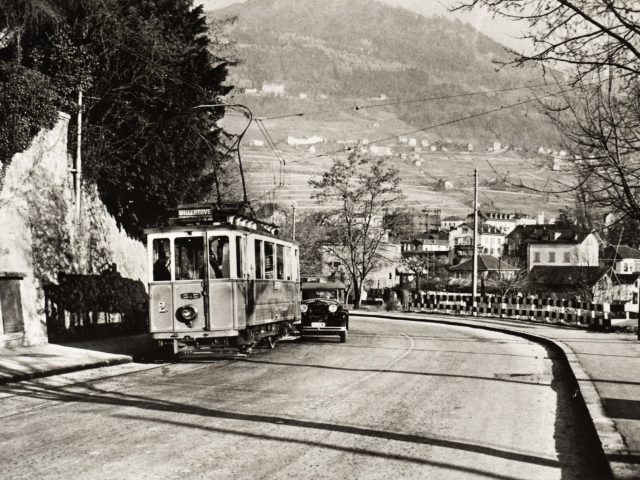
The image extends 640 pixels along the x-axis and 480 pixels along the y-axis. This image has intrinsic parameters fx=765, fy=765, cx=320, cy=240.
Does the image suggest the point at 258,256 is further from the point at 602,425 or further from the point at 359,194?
the point at 359,194

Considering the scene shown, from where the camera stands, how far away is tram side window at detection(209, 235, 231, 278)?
17.0 metres

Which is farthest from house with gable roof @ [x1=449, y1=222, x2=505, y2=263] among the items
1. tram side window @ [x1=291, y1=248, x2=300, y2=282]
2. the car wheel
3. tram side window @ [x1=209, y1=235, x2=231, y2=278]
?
tram side window @ [x1=209, y1=235, x2=231, y2=278]

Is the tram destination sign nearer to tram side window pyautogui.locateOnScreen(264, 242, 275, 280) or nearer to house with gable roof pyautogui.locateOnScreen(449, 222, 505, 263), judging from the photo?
tram side window pyautogui.locateOnScreen(264, 242, 275, 280)

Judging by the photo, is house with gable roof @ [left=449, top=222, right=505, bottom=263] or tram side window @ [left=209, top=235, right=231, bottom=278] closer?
tram side window @ [left=209, top=235, right=231, bottom=278]

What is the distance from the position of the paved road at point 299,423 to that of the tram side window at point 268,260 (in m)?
3.67

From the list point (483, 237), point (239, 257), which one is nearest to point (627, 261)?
point (483, 237)

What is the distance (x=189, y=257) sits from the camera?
1733cm

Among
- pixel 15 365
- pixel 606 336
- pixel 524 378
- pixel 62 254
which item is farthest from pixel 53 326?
pixel 606 336

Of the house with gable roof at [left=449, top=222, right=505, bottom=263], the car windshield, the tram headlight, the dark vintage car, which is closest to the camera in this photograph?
the tram headlight

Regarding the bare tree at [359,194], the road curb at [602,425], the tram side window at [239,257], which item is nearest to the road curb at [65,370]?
the tram side window at [239,257]

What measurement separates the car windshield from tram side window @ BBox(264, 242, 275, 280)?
3.77 metres

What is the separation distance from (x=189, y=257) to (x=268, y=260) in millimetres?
2703

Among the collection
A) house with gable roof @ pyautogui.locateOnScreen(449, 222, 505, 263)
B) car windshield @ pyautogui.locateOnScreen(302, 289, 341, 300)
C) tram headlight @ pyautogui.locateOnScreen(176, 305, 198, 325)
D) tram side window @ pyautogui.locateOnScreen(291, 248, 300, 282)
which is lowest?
tram headlight @ pyautogui.locateOnScreen(176, 305, 198, 325)

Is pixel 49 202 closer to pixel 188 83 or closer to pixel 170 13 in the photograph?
pixel 188 83
